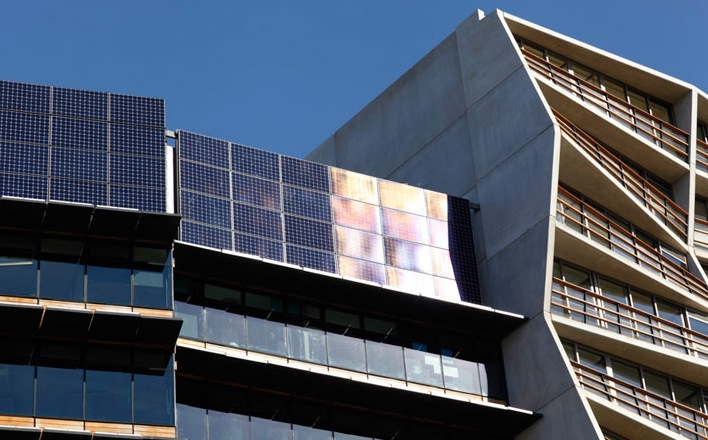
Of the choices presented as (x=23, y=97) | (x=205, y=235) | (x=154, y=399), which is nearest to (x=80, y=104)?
(x=23, y=97)

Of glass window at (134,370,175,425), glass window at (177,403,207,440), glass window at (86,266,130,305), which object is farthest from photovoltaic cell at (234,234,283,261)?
glass window at (134,370,175,425)

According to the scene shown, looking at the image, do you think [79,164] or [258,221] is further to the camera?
[258,221]

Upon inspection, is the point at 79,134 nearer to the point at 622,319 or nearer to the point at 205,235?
the point at 205,235

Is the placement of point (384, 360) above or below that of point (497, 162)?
below

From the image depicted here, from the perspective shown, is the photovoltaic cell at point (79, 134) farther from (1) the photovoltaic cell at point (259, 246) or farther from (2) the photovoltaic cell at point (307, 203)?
(2) the photovoltaic cell at point (307, 203)

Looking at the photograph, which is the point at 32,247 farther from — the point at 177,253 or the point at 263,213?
the point at 263,213

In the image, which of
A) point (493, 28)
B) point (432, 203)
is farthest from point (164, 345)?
point (493, 28)

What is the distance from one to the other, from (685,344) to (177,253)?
66.5ft

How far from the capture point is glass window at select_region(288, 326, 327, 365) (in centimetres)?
4628

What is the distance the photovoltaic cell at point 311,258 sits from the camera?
156ft

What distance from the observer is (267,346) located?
45.8 metres

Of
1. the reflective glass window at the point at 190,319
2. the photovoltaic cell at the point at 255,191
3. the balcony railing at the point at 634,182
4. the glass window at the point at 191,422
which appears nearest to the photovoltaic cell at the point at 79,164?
the reflective glass window at the point at 190,319

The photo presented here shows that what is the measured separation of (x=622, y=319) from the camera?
2079 inches

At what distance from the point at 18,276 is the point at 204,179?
744cm
